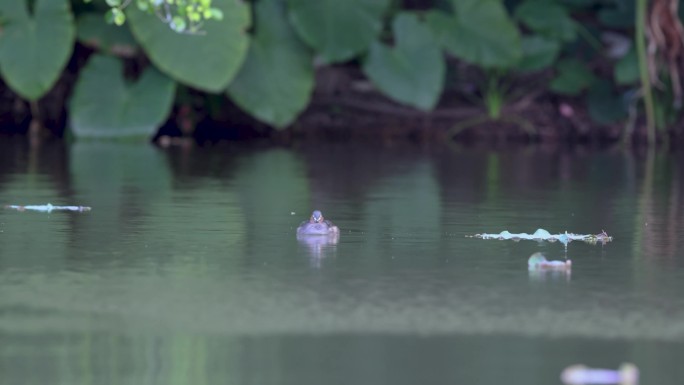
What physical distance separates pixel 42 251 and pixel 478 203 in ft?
9.21

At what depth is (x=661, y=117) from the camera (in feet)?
47.0

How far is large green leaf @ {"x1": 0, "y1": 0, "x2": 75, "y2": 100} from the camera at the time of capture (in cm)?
1276

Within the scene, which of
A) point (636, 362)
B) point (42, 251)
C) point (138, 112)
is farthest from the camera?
point (138, 112)

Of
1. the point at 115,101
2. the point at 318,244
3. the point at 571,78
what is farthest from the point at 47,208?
the point at 571,78

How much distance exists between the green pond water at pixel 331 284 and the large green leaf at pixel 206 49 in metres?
3.50

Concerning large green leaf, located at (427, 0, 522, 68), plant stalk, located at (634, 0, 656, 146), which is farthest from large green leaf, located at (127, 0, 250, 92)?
plant stalk, located at (634, 0, 656, 146)

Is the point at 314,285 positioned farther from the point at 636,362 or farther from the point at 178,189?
the point at 178,189

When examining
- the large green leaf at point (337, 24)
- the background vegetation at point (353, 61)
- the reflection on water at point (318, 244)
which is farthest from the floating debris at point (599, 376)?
the large green leaf at point (337, 24)

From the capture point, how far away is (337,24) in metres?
13.1

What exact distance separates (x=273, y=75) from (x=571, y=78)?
9.81ft

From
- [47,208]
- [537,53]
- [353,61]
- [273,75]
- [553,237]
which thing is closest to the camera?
[553,237]

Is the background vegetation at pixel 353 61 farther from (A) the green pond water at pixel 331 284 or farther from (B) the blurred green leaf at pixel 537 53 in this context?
(A) the green pond water at pixel 331 284

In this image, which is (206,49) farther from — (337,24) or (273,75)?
(337,24)

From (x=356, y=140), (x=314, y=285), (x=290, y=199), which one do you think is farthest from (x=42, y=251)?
(x=356, y=140)
